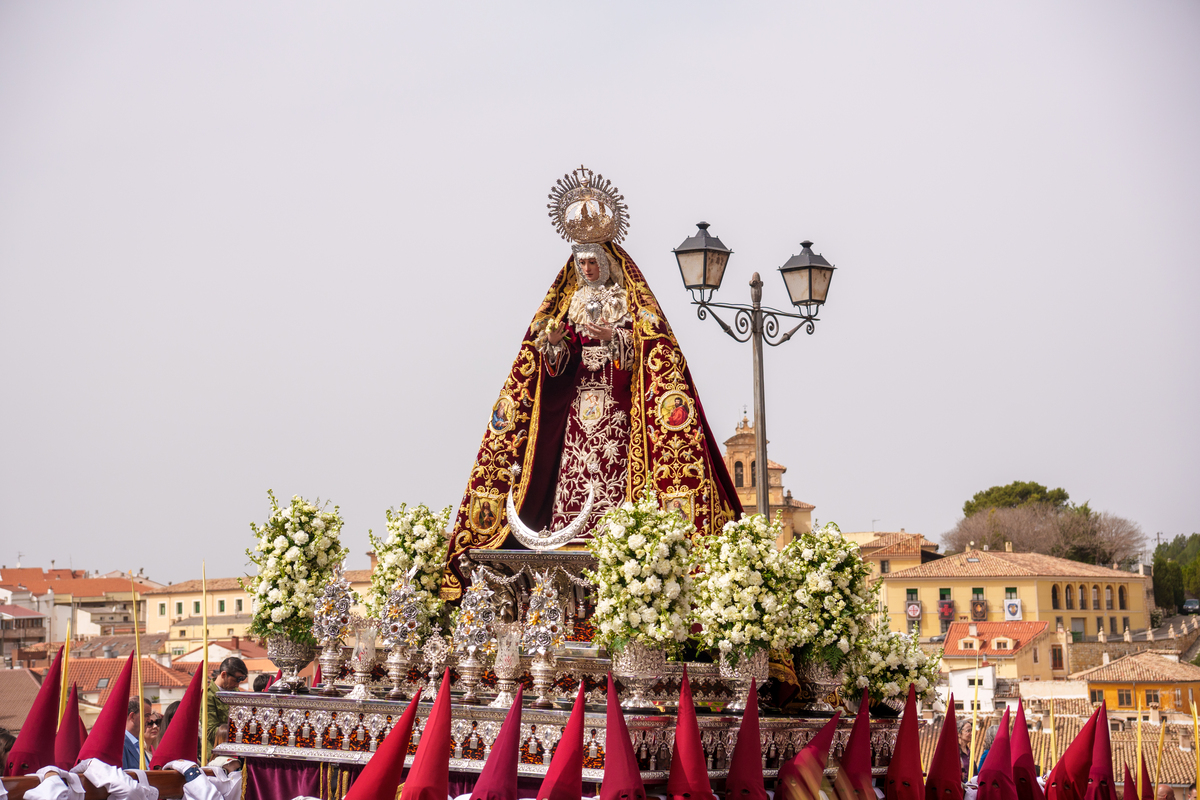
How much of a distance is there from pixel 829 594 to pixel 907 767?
4.64 ft

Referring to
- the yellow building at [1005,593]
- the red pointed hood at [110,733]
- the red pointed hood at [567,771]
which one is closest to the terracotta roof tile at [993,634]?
the yellow building at [1005,593]

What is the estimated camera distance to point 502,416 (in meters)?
12.1

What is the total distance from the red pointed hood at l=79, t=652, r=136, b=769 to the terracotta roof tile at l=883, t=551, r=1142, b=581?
214 ft

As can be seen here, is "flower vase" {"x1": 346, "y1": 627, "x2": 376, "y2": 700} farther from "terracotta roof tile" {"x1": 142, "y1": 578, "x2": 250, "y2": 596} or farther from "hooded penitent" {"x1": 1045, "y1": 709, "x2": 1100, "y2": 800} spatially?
"terracotta roof tile" {"x1": 142, "y1": 578, "x2": 250, "y2": 596}

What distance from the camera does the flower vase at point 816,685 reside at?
1104 centimetres

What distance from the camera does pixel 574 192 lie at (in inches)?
465

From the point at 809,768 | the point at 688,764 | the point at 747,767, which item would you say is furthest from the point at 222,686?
the point at 809,768

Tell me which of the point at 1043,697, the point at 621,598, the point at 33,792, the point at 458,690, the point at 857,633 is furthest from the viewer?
the point at 1043,697

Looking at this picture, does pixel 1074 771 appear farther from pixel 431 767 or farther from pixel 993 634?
pixel 993 634

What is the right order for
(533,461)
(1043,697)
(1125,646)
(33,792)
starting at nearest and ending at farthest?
(33,792) < (533,461) < (1043,697) < (1125,646)

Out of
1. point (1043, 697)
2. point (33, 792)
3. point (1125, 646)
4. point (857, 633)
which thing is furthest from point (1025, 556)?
point (33, 792)

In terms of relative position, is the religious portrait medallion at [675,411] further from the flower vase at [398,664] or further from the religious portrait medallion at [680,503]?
the flower vase at [398,664]

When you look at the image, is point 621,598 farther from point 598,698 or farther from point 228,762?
point 228,762

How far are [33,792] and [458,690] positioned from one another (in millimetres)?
3458
